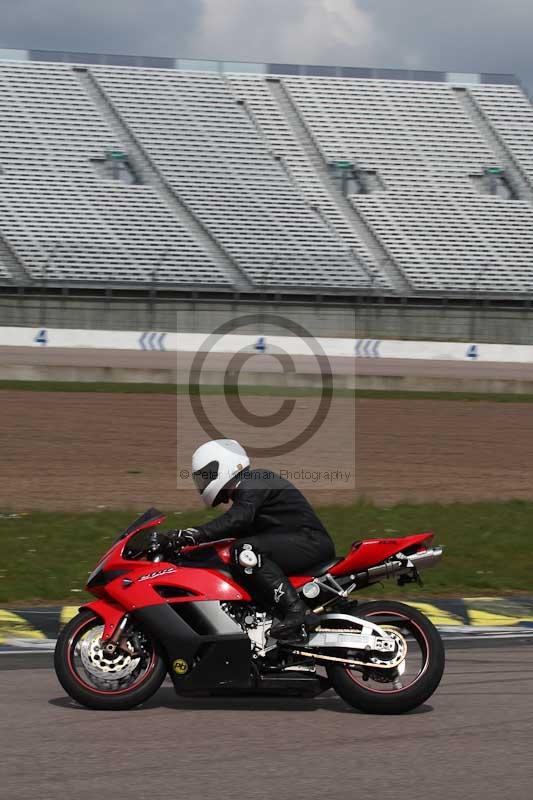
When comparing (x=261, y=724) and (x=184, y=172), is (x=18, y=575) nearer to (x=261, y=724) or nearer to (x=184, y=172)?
(x=261, y=724)

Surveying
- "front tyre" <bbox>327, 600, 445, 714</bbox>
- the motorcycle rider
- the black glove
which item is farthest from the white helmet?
"front tyre" <bbox>327, 600, 445, 714</bbox>

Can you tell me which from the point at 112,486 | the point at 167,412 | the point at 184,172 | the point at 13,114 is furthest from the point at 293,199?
the point at 112,486

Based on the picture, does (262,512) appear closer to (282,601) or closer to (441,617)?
(282,601)

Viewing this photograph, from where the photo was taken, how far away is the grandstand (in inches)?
1652

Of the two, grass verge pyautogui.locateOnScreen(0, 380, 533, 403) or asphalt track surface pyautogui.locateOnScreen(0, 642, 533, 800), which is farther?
grass verge pyautogui.locateOnScreen(0, 380, 533, 403)

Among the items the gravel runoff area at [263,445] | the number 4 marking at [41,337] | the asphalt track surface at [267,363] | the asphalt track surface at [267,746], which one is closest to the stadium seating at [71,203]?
the number 4 marking at [41,337]

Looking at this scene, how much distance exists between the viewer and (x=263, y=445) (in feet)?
56.4

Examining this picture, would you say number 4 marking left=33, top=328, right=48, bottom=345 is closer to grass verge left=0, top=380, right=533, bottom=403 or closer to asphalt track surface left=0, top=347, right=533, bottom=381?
asphalt track surface left=0, top=347, right=533, bottom=381

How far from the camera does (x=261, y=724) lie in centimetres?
545

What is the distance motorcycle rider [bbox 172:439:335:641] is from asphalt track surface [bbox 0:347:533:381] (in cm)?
2364

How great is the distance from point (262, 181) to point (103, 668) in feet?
138

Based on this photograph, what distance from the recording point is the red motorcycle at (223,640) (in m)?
5.61

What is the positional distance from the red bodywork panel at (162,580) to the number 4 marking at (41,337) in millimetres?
29999

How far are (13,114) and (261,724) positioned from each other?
42.9 meters
